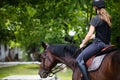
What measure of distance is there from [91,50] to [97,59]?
0.37 m

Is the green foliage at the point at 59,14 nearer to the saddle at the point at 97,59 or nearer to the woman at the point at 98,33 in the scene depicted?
the woman at the point at 98,33

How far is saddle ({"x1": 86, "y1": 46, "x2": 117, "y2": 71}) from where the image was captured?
291 inches

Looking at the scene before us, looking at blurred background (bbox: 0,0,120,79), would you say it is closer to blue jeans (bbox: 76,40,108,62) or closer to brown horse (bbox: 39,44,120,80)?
brown horse (bbox: 39,44,120,80)

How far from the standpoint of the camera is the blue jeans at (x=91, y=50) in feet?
25.5

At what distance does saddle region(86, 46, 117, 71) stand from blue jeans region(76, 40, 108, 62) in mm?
100

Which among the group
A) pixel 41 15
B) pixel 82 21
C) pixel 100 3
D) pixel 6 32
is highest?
pixel 100 3

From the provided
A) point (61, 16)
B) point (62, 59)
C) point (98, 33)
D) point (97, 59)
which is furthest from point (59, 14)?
point (97, 59)

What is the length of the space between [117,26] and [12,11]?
10.2 meters

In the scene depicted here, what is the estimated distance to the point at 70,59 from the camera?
8594 mm

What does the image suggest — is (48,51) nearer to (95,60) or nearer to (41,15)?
(95,60)

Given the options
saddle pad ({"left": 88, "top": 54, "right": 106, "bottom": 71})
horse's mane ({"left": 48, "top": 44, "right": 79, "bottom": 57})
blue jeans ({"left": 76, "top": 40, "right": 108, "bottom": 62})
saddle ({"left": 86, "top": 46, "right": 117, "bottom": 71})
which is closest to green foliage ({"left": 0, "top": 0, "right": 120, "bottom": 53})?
horse's mane ({"left": 48, "top": 44, "right": 79, "bottom": 57})

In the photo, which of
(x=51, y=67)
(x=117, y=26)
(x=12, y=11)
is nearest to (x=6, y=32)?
(x=12, y=11)

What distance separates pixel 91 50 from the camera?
779 cm

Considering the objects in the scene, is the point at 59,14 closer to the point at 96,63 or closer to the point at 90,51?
the point at 90,51
